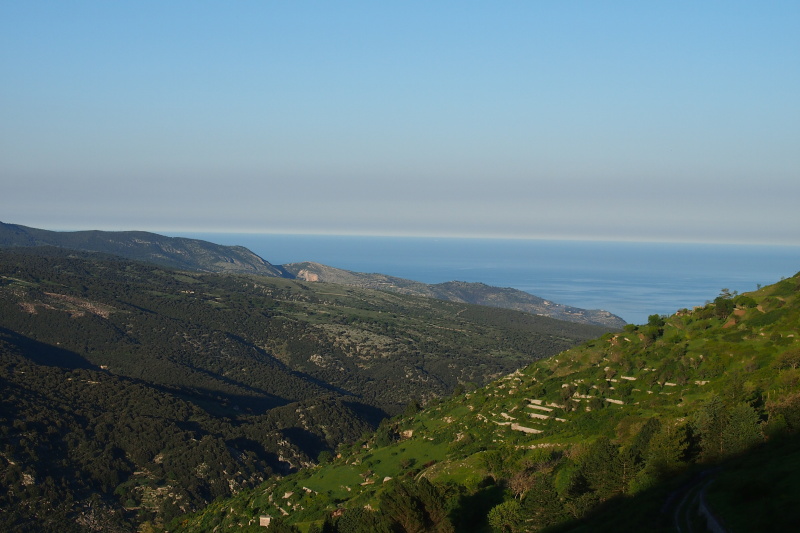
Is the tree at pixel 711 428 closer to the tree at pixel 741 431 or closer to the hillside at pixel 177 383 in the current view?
the tree at pixel 741 431

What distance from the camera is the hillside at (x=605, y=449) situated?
89.9ft

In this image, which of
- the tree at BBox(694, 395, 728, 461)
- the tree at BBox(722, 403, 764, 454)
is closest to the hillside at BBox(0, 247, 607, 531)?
the tree at BBox(694, 395, 728, 461)

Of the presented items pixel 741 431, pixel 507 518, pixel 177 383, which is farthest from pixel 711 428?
pixel 177 383

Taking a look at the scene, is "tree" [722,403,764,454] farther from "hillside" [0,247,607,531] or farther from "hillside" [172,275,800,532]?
"hillside" [0,247,607,531]

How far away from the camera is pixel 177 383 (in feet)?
399

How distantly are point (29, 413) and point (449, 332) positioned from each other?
12823cm

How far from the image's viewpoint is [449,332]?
621ft

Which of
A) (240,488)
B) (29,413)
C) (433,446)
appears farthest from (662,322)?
(29,413)

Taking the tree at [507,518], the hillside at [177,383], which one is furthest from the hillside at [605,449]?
the hillside at [177,383]

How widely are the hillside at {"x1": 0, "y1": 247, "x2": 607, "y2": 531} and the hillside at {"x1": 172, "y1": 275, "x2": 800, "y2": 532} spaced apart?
1362cm

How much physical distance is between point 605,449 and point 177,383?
102531mm

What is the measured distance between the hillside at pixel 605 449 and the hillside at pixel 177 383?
13.6m

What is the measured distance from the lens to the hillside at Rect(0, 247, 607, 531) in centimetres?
6469

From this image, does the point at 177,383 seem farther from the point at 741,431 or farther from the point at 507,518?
the point at 741,431
